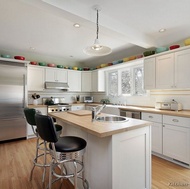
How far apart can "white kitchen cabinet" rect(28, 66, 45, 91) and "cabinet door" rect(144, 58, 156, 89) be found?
3.10m

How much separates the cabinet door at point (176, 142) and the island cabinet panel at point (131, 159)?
3.54ft

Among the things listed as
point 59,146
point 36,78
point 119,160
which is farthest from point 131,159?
point 36,78

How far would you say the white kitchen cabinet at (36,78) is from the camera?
4.15 metres

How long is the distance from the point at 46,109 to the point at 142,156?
3.26 metres

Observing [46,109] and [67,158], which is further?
[46,109]

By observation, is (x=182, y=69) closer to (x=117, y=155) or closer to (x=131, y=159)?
(x=131, y=159)

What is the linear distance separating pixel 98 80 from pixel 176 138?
10.2ft

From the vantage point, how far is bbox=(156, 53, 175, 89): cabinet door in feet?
9.16

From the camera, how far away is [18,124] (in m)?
3.65

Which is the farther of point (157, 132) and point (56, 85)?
point (56, 85)

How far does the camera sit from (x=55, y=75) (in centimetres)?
462

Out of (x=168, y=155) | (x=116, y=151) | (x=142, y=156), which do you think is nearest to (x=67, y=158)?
(x=116, y=151)

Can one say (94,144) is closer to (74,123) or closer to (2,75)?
(74,123)

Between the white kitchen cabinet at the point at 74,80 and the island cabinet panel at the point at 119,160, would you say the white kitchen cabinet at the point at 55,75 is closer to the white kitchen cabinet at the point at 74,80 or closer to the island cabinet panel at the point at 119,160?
the white kitchen cabinet at the point at 74,80
